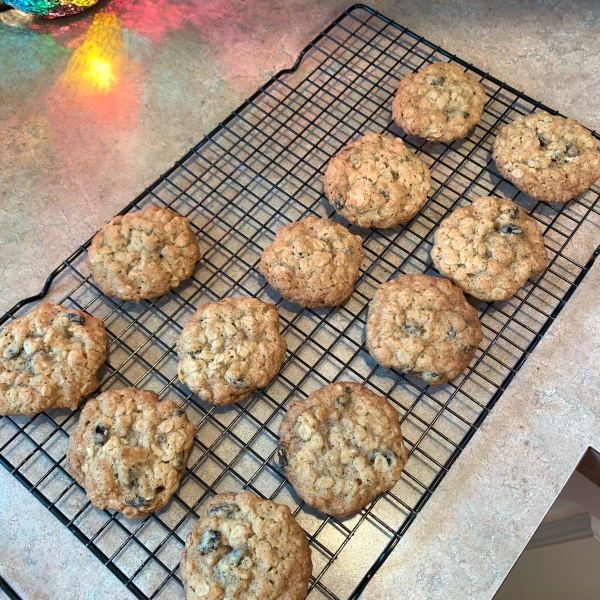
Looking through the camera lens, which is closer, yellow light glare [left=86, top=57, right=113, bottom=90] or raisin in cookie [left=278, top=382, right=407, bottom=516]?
raisin in cookie [left=278, top=382, right=407, bottom=516]

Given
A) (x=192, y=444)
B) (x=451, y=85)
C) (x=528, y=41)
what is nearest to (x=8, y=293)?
(x=192, y=444)

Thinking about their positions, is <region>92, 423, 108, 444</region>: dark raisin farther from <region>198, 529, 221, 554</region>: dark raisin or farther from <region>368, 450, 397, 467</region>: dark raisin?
<region>368, 450, 397, 467</region>: dark raisin

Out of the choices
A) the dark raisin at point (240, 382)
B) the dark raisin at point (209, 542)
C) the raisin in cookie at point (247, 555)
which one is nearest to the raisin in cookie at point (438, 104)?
the dark raisin at point (240, 382)

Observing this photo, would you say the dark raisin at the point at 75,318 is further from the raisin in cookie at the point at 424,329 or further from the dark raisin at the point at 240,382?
the raisin in cookie at the point at 424,329

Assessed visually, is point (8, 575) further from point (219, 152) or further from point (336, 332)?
point (219, 152)

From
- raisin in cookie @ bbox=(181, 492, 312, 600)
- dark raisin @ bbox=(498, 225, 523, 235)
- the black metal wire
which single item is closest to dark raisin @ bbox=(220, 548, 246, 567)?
raisin in cookie @ bbox=(181, 492, 312, 600)

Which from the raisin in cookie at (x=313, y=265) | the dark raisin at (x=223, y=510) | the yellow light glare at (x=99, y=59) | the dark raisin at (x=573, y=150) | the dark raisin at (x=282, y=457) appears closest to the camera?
the dark raisin at (x=223, y=510)
